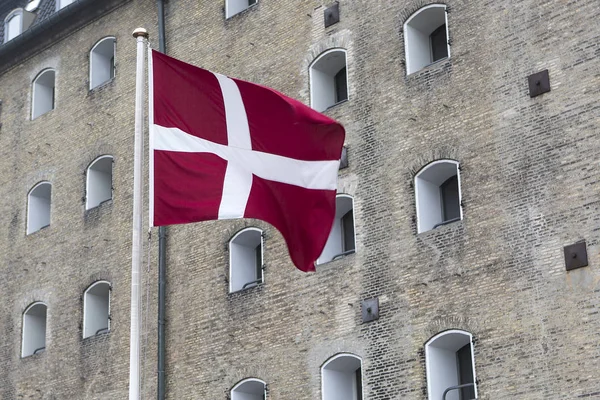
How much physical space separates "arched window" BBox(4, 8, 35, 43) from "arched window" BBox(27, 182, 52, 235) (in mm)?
5295

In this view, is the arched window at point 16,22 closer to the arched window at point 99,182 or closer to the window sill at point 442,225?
the arched window at point 99,182

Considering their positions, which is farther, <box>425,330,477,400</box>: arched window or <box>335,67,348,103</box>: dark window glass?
<box>335,67,348,103</box>: dark window glass

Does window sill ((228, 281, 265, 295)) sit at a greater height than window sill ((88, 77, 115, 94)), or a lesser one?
lesser

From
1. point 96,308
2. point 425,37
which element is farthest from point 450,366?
point 96,308

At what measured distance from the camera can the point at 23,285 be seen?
31906mm

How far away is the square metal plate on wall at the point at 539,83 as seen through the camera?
22625mm

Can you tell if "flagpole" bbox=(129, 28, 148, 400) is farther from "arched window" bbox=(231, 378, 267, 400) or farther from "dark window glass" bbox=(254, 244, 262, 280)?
"dark window glass" bbox=(254, 244, 262, 280)

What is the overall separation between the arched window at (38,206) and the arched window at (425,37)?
Result: 447 inches

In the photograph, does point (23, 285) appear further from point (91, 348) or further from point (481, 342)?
point (481, 342)

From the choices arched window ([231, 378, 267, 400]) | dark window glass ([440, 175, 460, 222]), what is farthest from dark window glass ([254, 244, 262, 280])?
dark window glass ([440, 175, 460, 222])

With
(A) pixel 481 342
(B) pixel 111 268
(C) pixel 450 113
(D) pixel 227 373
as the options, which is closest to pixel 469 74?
(C) pixel 450 113

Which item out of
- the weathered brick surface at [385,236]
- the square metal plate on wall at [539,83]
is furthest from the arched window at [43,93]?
the square metal plate on wall at [539,83]

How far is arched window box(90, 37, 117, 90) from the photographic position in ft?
106

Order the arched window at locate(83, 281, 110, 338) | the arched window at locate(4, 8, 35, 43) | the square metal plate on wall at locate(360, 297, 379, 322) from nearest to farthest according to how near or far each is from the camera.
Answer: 1. the square metal plate on wall at locate(360, 297, 379, 322)
2. the arched window at locate(83, 281, 110, 338)
3. the arched window at locate(4, 8, 35, 43)
